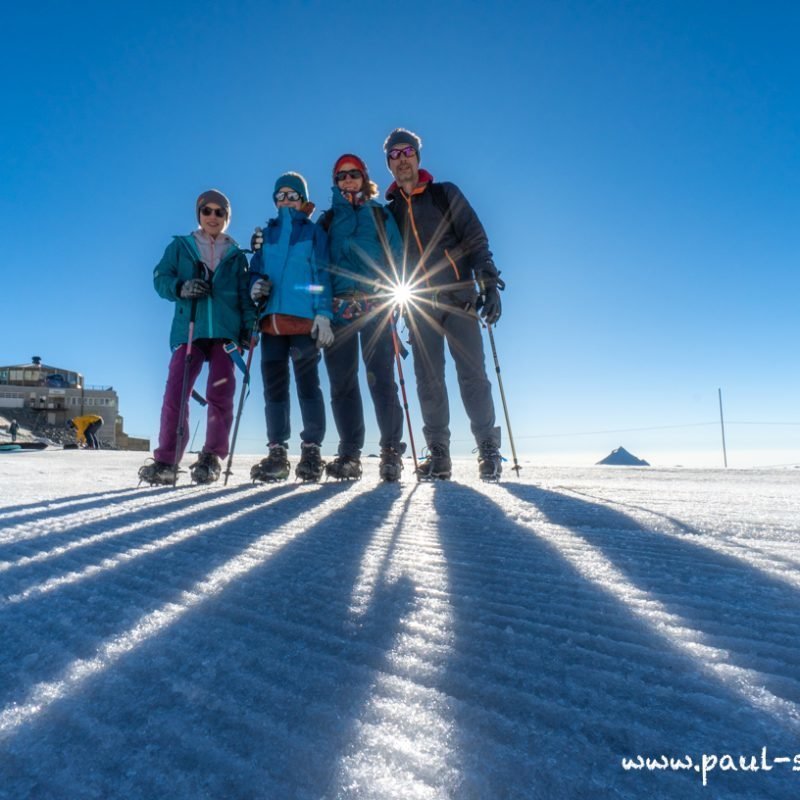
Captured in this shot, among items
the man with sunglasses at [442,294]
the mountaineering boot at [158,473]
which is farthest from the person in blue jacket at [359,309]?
the mountaineering boot at [158,473]

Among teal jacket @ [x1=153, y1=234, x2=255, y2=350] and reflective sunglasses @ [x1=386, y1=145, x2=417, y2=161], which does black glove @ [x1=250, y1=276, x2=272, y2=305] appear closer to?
teal jacket @ [x1=153, y1=234, x2=255, y2=350]

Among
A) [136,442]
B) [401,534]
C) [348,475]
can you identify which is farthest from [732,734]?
[136,442]

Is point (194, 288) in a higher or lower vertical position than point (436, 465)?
higher

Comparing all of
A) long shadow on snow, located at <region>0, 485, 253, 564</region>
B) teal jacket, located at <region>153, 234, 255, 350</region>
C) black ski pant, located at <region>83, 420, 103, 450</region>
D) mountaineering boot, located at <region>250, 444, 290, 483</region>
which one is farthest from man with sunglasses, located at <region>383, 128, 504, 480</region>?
black ski pant, located at <region>83, 420, 103, 450</region>

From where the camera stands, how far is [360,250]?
119 inches

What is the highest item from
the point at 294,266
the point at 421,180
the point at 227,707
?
the point at 421,180

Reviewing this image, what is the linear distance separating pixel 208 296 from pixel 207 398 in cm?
62

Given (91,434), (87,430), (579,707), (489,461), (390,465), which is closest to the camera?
(579,707)

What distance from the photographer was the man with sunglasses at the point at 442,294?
308cm

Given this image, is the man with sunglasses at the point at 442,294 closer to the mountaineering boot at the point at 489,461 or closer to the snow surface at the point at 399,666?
the mountaineering boot at the point at 489,461

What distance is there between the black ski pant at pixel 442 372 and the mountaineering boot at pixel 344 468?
1.61ft

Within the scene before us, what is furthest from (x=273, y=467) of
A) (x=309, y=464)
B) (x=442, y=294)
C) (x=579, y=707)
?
(x=579, y=707)

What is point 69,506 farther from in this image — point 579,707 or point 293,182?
point 293,182

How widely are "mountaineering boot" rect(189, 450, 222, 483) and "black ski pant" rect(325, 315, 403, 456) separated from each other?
2.31 ft
